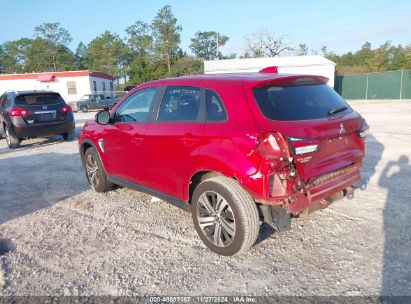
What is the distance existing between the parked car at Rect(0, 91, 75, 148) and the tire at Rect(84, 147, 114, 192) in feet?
17.6

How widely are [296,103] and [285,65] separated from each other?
32.5m

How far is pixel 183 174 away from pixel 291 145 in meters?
1.29

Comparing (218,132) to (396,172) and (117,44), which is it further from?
(117,44)

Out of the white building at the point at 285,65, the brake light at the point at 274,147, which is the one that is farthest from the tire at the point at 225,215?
the white building at the point at 285,65

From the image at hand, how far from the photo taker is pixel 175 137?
3889 mm

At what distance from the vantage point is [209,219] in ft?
11.9

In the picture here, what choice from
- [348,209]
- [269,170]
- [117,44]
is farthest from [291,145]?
[117,44]

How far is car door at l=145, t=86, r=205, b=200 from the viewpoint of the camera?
3721mm

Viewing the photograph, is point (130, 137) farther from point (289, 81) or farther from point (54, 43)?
point (54, 43)

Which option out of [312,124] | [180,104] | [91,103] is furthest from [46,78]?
[312,124]

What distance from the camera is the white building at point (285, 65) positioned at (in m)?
33.7

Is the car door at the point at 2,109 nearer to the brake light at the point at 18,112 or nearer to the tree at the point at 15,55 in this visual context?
the brake light at the point at 18,112

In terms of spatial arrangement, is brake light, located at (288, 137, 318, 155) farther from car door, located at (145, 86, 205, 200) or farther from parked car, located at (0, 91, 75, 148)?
parked car, located at (0, 91, 75, 148)

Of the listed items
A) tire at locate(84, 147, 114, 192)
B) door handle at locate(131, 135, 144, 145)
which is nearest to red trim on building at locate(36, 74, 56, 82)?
tire at locate(84, 147, 114, 192)
